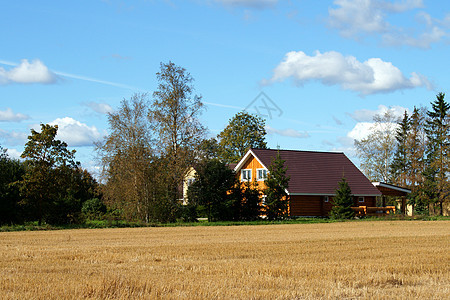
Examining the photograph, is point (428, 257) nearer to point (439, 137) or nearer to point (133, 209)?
point (133, 209)

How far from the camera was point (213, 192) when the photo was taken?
4522 centimetres

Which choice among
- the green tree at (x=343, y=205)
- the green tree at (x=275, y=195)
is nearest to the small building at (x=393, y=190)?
the green tree at (x=343, y=205)

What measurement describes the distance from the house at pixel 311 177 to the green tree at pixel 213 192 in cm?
677

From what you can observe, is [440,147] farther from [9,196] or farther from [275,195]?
[9,196]

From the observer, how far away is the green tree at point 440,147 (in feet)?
215

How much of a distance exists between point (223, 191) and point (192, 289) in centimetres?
3529

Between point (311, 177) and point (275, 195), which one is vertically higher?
point (311, 177)

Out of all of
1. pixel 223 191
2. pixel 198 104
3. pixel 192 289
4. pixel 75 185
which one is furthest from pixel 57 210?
pixel 192 289

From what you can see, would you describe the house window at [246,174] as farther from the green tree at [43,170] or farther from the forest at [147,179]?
the green tree at [43,170]

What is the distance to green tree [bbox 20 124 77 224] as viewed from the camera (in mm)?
36094

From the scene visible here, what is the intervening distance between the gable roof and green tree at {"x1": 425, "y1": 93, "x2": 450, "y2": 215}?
11893 mm

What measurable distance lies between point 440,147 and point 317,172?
1939cm

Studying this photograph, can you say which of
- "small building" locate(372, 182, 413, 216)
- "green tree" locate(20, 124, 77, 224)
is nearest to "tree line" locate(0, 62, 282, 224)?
"green tree" locate(20, 124, 77, 224)

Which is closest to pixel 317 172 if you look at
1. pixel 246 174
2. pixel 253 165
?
pixel 253 165
